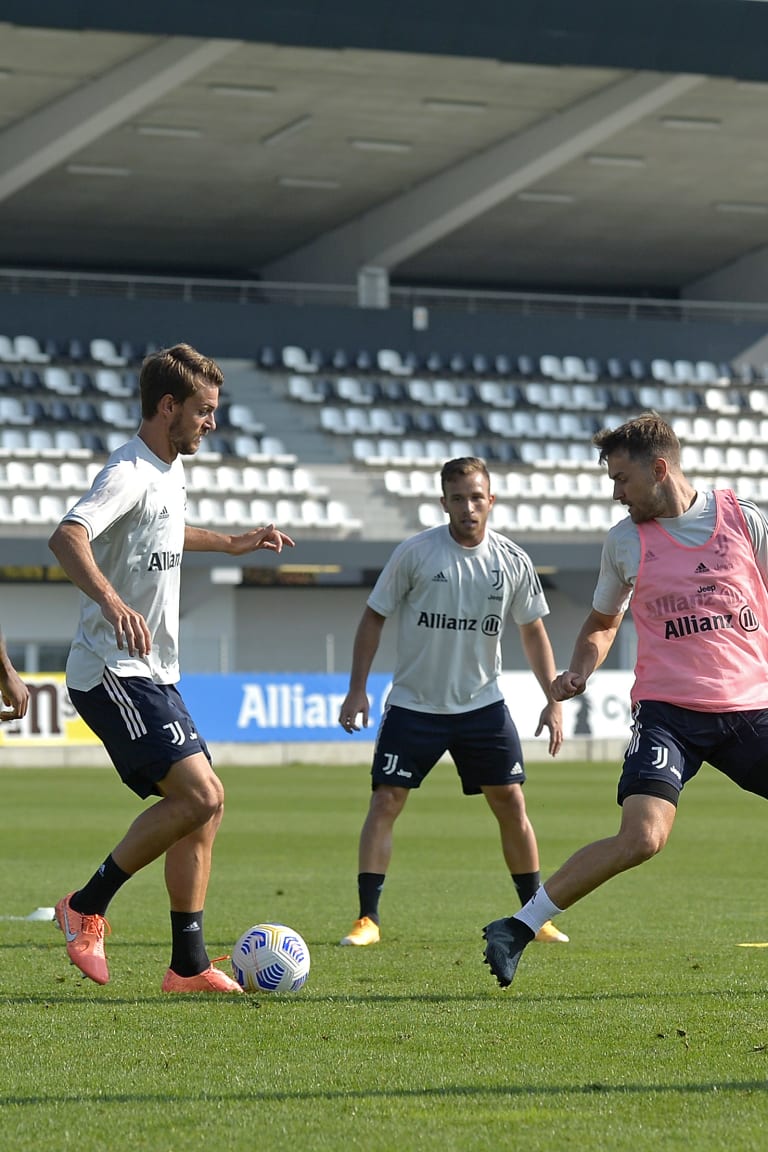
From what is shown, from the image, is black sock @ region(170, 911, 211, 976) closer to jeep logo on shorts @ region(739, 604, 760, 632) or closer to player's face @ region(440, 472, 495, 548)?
jeep logo on shorts @ region(739, 604, 760, 632)

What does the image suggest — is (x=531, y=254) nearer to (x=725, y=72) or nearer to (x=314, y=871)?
(x=725, y=72)

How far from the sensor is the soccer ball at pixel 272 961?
22.0 ft

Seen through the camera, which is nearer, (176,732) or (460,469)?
(176,732)

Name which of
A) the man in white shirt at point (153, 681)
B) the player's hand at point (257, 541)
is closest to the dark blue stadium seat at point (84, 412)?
the player's hand at point (257, 541)

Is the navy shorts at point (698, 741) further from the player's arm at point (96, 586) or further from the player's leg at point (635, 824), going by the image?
the player's arm at point (96, 586)

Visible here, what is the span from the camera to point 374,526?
116 ft

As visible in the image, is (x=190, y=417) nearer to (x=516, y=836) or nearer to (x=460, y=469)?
(x=460, y=469)

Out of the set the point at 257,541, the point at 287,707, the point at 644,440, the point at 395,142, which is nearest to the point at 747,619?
the point at 644,440

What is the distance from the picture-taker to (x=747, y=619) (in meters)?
6.45

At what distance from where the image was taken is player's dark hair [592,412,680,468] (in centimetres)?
639

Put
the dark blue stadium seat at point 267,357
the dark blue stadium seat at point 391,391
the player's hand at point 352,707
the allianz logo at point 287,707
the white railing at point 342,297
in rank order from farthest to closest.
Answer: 1. the dark blue stadium seat at point 391,391
2. the dark blue stadium seat at point 267,357
3. the white railing at point 342,297
4. the allianz logo at point 287,707
5. the player's hand at point 352,707

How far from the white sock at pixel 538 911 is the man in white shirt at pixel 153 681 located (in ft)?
3.80

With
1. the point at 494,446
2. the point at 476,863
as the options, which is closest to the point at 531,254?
the point at 494,446

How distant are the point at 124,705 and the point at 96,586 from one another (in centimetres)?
59
